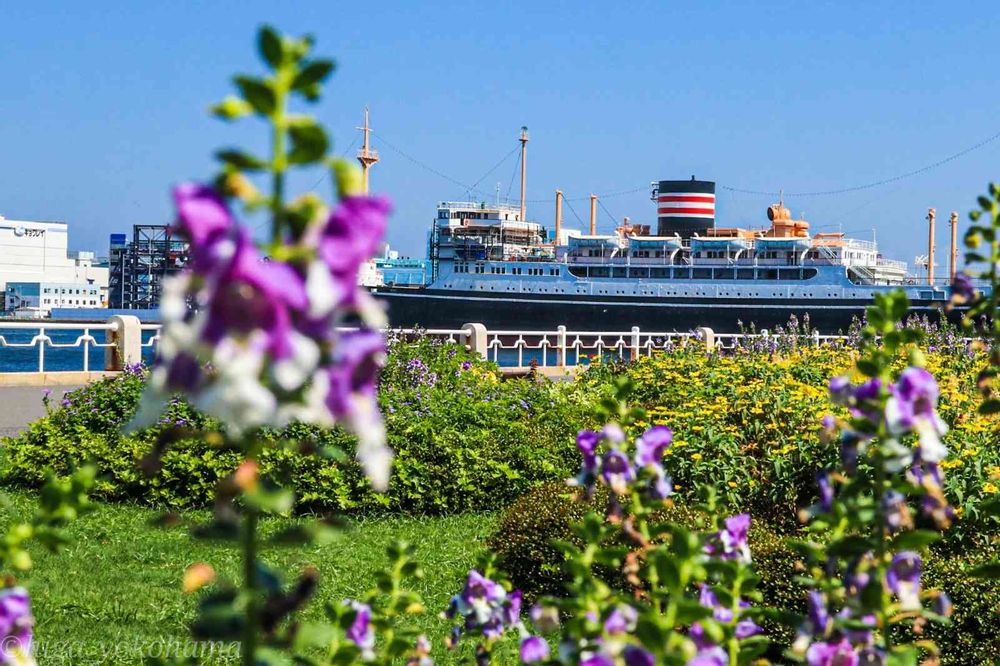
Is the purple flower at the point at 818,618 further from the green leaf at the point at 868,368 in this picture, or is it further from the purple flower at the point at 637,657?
the purple flower at the point at 637,657

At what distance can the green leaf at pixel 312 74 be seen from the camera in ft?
3.98

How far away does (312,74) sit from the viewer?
1.22 m

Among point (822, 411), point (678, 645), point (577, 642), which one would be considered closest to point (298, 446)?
point (678, 645)

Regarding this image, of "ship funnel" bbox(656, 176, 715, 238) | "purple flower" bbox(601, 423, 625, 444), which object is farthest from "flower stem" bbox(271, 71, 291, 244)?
"ship funnel" bbox(656, 176, 715, 238)

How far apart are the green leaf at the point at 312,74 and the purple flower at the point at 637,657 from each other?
84 cm

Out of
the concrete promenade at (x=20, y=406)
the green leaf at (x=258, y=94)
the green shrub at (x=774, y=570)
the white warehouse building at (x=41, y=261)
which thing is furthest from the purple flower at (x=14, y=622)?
the white warehouse building at (x=41, y=261)

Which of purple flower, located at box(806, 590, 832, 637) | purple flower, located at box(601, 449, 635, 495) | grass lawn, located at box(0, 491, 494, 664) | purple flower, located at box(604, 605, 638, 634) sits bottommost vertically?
grass lawn, located at box(0, 491, 494, 664)

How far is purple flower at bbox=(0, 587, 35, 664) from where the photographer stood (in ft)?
5.65

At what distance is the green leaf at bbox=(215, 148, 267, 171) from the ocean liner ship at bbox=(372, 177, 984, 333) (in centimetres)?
4138

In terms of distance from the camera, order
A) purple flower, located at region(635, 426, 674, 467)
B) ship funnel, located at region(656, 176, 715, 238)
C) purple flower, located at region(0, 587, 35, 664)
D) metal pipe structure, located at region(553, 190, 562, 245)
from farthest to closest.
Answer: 1. metal pipe structure, located at region(553, 190, 562, 245)
2. ship funnel, located at region(656, 176, 715, 238)
3. purple flower, located at region(635, 426, 674, 467)
4. purple flower, located at region(0, 587, 35, 664)

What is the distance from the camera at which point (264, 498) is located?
1191 mm

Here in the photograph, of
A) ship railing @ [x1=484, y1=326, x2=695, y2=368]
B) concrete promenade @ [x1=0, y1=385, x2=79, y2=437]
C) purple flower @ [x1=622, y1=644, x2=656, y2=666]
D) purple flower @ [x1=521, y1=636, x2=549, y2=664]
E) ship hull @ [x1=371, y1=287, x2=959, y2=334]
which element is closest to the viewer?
purple flower @ [x1=622, y1=644, x2=656, y2=666]

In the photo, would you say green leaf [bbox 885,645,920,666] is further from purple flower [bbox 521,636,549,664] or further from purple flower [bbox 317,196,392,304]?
purple flower [bbox 317,196,392,304]

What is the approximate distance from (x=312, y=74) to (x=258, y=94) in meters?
0.06
